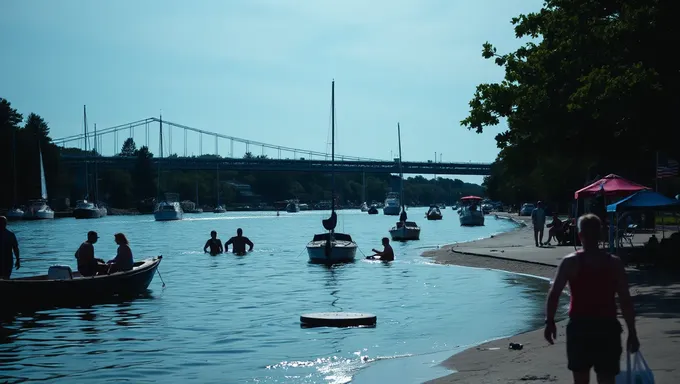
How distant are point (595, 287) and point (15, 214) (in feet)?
389

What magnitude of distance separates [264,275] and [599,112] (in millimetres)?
17101

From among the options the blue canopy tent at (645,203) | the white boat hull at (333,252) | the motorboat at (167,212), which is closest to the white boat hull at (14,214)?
the motorboat at (167,212)

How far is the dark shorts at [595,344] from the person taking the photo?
7.85 meters

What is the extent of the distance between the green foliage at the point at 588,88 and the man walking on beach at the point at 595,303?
576 inches

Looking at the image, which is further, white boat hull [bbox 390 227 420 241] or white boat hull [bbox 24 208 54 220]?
white boat hull [bbox 24 208 54 220]

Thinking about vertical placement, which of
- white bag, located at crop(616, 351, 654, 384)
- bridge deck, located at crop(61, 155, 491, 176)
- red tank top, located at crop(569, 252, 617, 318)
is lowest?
white bag, located at crop(616, 351, 654, 384)

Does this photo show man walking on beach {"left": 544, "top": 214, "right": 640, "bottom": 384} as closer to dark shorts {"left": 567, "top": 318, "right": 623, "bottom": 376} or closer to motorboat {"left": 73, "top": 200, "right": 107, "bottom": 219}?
dark shorts {"left": 567, "top": 318, "right": 623, "bottom": 376}

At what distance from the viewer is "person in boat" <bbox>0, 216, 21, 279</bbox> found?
19891 mm

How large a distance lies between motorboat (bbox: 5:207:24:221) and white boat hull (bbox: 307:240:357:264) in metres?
86.1

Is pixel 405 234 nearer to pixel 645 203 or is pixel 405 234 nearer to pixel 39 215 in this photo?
pixel 645 203

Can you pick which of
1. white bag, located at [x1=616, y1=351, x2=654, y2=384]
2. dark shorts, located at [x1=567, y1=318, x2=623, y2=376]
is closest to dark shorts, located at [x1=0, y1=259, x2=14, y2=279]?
dark shorts, located at [x1=567, y1=318, x2=623, y2=376]

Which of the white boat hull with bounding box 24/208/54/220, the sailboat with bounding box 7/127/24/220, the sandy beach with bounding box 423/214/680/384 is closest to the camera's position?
the sandy beach with bounding box 423/214/680/384

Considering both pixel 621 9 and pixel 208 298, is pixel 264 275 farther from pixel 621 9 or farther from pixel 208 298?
pixel 621 9

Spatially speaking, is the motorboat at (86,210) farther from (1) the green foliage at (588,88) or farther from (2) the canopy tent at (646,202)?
(2) the canopy tent at (646,202)
